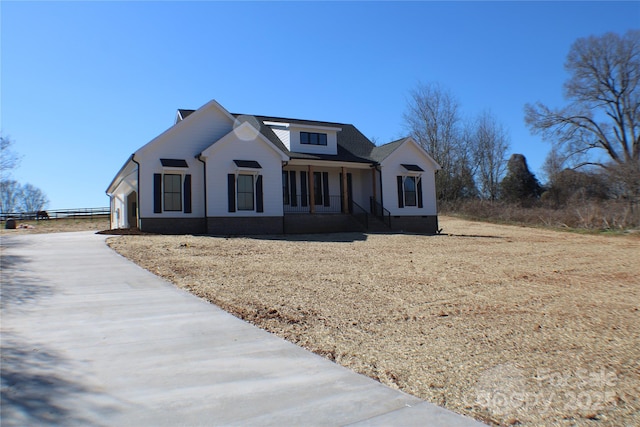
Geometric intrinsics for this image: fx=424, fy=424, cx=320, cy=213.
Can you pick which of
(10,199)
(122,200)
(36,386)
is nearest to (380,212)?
(122,200)

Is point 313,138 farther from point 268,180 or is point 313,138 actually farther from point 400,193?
point 400,193

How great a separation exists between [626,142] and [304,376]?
4104cm

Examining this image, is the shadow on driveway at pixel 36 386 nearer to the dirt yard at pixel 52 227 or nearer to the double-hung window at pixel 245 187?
the double-hung window at pixel 245 187

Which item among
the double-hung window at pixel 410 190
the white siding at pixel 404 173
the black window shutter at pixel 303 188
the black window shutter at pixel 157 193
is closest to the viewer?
the black window shutter at pixel 157 193

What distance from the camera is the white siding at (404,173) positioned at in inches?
895

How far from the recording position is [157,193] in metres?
17.6

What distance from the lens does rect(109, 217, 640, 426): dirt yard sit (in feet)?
11.2

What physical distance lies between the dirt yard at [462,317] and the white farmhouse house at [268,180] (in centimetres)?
628

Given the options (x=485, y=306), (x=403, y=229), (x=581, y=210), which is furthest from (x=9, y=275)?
(x=581, y=210)

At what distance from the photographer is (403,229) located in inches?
896

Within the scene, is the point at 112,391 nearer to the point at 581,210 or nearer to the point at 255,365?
the point at 255,365

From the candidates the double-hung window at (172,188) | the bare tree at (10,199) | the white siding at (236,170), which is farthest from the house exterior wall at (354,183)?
the bare tree at (10,199)

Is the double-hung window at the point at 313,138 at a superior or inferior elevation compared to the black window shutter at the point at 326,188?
superior

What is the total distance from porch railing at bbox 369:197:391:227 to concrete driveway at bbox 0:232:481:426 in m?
16.9
